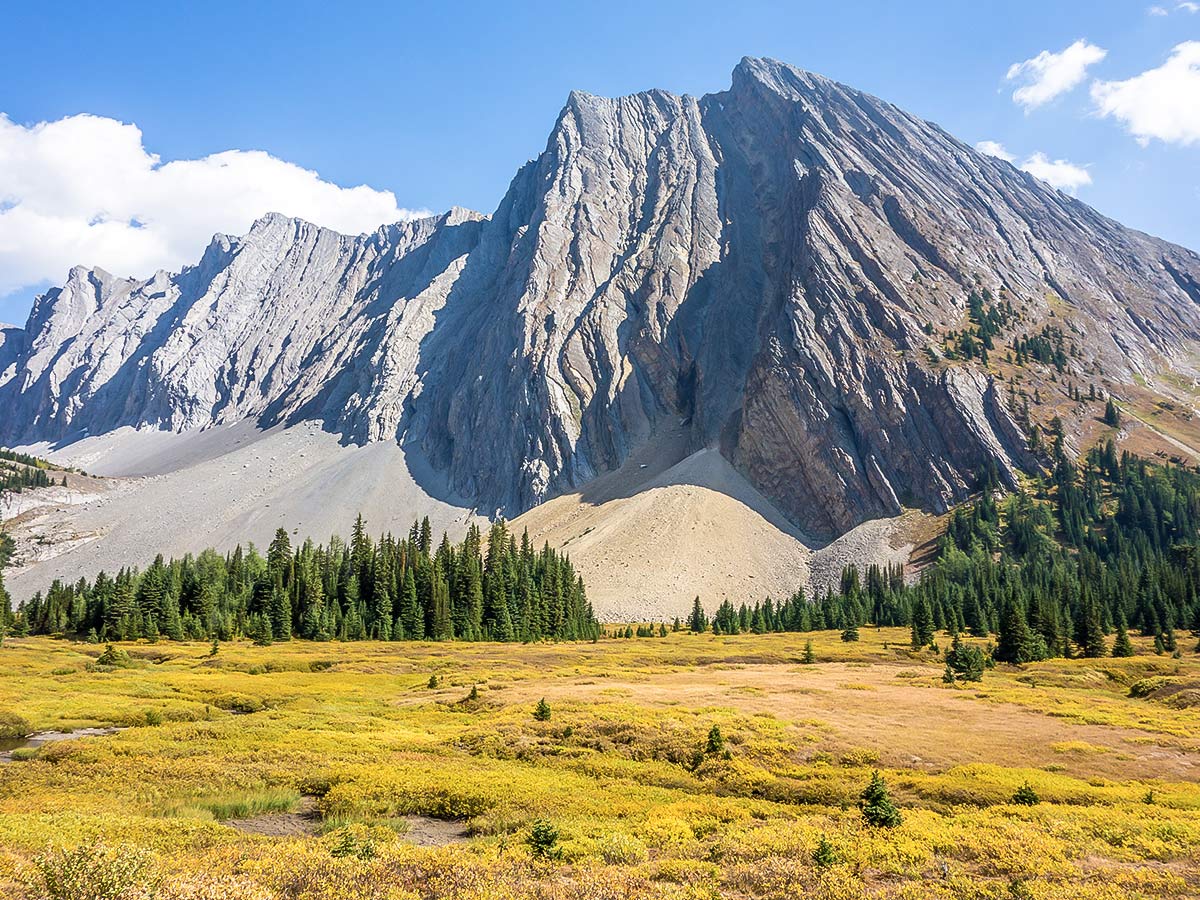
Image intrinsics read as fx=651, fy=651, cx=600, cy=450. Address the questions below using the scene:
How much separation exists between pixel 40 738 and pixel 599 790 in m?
29.6

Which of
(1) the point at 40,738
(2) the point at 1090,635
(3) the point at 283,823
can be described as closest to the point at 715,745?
(3) the point at 283,823

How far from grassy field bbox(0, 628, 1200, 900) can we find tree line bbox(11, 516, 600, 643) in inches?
2223

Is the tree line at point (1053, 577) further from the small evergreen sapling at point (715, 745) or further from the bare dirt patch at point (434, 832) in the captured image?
the bare dirt patch at point (434, 832)

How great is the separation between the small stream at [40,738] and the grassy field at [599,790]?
122 centimetres

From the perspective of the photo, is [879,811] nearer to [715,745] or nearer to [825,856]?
[825,856]

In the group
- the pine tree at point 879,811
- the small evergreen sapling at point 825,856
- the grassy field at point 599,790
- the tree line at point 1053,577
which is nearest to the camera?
the grassy field at point 599,790

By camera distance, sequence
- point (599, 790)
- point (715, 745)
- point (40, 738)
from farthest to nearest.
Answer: point (40, 738) < point (715, 745) < point (599, 790)

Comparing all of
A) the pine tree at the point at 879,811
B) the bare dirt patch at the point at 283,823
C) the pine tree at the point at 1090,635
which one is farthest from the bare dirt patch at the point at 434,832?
the pine tree at the point at 1090,635

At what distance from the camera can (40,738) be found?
3297cm

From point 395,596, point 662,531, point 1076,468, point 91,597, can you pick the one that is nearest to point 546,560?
point 395,596

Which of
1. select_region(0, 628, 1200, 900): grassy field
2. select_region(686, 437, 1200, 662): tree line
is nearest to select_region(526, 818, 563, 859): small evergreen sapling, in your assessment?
select_region(0, 628, 1200, 900): grassy field

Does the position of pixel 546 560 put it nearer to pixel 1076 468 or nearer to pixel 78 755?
pixel 78 755

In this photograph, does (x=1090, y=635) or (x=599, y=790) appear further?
(x=1090, y=635)

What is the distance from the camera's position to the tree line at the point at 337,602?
107125 mm
